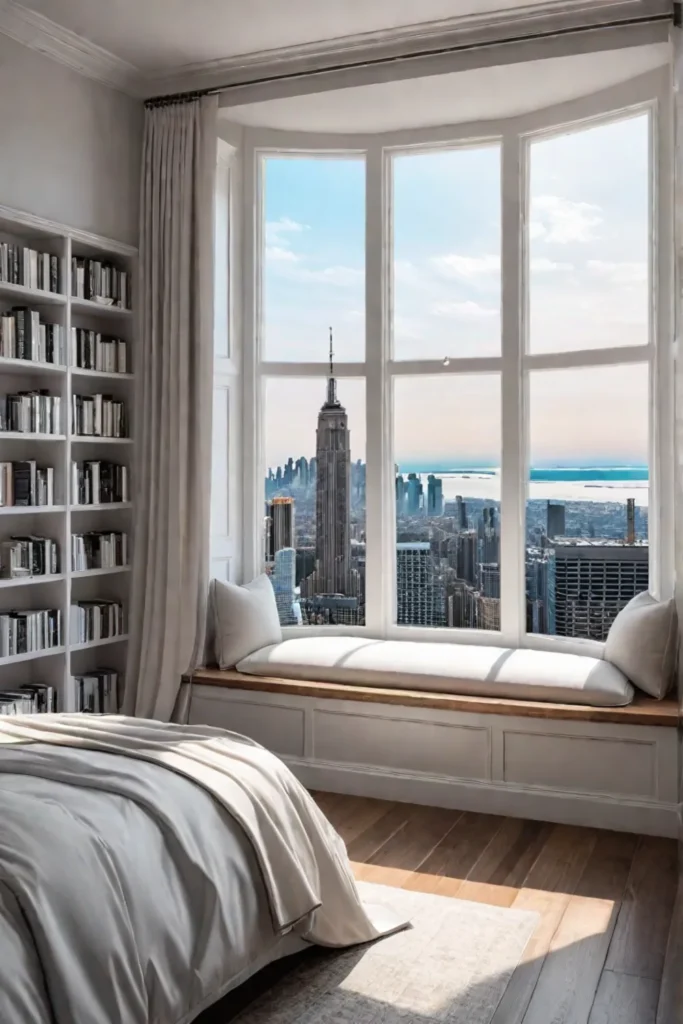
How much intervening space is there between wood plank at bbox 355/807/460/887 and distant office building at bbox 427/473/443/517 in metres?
1.53

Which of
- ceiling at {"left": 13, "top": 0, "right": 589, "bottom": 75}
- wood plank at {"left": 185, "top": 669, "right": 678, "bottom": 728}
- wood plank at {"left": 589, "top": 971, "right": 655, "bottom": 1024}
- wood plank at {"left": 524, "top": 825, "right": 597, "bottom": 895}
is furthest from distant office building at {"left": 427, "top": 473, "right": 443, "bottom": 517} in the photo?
wood plank at {"left": 589, "top": 971, "right": 655, "bottom": 1024}

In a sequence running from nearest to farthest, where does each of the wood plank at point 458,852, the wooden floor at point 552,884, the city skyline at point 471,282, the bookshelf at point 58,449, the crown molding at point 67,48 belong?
1. the wooden floor at point 552,884
2. the wood plank at point 458,852
3. the crown molding at point 67,48
4. the bookshelf at point 58,449
5. the city skyline at point 471,282

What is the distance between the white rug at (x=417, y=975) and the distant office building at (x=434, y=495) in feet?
7.40

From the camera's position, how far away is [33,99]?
427 cm

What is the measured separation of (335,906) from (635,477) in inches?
98.9

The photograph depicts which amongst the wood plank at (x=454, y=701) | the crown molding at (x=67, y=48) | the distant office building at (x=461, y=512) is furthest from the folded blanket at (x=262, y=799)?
the crown molding at (x=67, y=48)

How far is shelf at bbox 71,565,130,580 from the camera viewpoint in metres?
4.44

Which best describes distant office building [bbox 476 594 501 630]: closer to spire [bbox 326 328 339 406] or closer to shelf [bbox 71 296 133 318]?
spire [bbox 326 328 339 406]

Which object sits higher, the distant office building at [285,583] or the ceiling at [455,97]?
the ceiling at [455,97]

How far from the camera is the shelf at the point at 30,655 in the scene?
4.03 m

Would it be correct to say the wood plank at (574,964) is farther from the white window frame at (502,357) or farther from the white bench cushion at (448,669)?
the white window frame at (502,357)

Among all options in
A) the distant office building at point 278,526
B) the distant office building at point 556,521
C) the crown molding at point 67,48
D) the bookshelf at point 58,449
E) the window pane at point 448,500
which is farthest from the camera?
the distant office building at point 278,526

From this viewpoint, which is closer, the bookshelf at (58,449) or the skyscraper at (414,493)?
the bookshelf at (58,449)

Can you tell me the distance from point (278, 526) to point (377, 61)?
7.67ft
